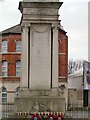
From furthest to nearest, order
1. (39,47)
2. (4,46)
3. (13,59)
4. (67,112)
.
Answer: (4,46) < (13,59) < (67,112) < (39,47)

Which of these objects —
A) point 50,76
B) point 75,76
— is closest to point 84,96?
point 75,76

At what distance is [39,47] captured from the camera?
29.1 meters

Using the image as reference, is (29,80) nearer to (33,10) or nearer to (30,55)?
(30,55)

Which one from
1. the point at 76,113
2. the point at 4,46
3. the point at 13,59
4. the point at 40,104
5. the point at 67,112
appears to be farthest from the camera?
the point at 4,46

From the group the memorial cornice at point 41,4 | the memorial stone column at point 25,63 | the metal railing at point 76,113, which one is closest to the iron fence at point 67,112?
the metal railing at point 76,113

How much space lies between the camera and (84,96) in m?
72.8

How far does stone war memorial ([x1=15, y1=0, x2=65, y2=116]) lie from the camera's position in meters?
29.1

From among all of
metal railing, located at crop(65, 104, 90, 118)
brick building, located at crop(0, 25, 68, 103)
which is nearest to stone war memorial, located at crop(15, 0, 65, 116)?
metal railing, located at crop(65, 104, 90, 118)

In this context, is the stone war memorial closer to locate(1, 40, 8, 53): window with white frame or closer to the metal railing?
the metal railing

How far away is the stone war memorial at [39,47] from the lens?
29078mm

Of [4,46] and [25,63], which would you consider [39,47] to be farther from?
[4,46]

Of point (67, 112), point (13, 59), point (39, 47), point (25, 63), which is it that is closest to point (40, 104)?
point (25, 63)

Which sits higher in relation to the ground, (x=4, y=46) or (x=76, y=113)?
(x=4, y=46)

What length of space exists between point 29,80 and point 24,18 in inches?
160
